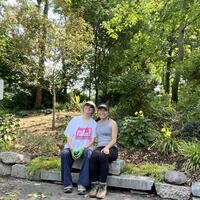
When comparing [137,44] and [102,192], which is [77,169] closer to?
[102,192]

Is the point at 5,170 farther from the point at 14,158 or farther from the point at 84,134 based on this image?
the point at 84,134

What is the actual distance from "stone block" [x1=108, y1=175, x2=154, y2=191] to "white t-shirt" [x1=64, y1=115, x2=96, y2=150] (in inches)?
27.1

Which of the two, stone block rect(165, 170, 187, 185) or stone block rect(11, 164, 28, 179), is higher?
stone block rect(165, 170, 187, 185)

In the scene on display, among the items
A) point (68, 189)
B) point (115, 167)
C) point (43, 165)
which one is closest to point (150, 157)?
point (115, 167)

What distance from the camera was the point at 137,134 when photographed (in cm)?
743

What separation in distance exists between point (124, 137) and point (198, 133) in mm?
1370

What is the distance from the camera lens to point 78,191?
19.3 feet

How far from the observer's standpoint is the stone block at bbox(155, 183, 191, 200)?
566 cm

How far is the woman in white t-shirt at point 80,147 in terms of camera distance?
5918 millimetres

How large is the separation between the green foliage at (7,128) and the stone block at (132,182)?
8.57 feet

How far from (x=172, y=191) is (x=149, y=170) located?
0.55 meters

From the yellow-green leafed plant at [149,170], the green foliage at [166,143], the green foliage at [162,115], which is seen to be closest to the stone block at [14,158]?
the yellow-green leafed plant at [149,170]

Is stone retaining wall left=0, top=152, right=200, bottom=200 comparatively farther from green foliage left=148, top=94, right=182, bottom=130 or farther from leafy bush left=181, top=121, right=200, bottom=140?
green foliage left=148, top=94, right=182, bottom=130

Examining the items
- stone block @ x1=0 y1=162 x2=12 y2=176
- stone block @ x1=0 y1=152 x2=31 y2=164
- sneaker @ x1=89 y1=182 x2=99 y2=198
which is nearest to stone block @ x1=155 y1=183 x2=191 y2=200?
sneaker @ x1=89 y1=182 x2=99 y2=198
